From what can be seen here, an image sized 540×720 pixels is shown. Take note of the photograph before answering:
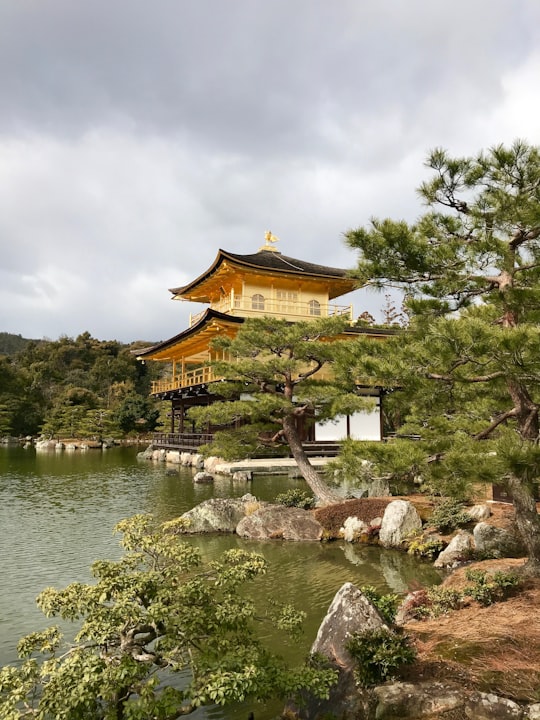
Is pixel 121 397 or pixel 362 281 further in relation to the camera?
pixel 121 397

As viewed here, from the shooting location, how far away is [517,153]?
5.11m

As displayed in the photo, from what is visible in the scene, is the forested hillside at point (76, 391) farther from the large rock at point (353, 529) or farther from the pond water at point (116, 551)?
the large rock at point (353, 529)

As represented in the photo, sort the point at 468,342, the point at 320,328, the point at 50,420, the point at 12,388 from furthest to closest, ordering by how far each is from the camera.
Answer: the point at 12,388, the point at 50,420, the point at 320,328, the point at 468,342

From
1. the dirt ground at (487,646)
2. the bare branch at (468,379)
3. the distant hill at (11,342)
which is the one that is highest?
the distant hill at (11,342)

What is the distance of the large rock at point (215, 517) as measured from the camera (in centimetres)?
966

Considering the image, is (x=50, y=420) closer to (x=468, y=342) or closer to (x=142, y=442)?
(x=142, y=442)

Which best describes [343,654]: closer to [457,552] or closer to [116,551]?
[457,552]

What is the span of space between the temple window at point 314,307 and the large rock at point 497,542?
55.1 feet

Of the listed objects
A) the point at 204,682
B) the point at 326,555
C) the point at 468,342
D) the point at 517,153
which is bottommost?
the point at 326,555

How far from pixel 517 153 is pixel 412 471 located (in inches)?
136

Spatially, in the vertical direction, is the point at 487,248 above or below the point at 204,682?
above

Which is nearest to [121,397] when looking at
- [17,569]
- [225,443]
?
[225,443]

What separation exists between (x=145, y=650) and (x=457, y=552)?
5.65 m

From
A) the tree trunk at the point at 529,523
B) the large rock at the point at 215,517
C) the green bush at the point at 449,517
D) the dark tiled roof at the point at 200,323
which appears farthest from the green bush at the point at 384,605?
the dark tiled roof at the point at 200,323
